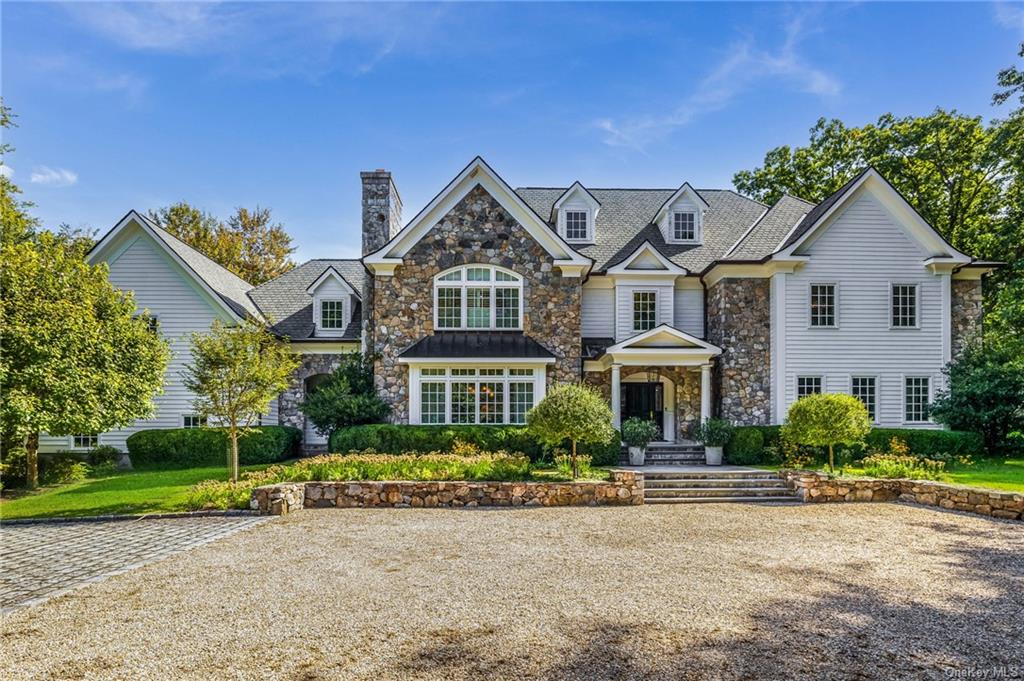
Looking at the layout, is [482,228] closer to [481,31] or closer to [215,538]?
[481,31]

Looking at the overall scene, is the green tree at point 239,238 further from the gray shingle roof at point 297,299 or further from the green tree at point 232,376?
the green tree at point 232,376

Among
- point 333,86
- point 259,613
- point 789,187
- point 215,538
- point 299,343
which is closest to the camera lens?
point 259,613

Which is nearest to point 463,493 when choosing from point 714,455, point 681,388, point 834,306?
point 714,455

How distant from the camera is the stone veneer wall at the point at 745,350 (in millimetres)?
18141

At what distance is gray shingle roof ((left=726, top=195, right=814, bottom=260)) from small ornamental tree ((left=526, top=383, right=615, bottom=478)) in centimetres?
877

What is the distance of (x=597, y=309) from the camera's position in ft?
64.4

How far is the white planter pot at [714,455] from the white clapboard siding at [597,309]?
216 inches

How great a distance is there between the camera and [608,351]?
17.3 m

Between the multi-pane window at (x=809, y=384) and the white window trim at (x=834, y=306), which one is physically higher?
the white window trim at (x=834, y=306)

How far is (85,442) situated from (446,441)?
13078 mm

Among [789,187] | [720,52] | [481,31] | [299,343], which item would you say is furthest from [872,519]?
[789,187]

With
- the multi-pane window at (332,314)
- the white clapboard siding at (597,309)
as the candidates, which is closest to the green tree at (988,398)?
the white clapboard siding at (597,309)

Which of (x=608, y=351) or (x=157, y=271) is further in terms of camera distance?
(x=157, y=271)

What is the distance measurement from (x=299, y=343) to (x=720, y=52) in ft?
52.9
